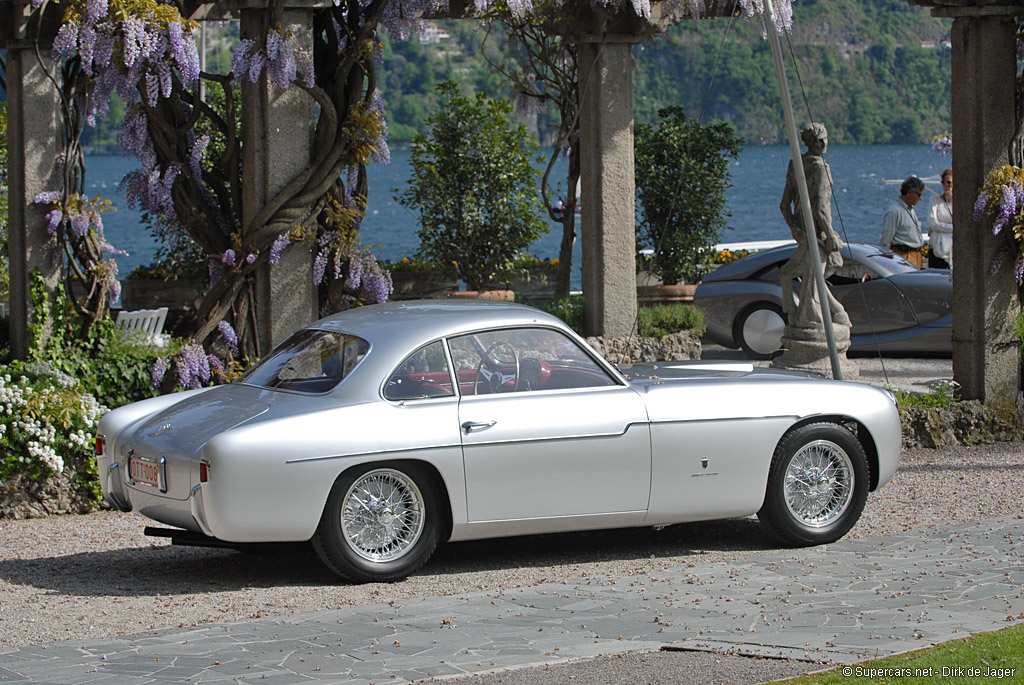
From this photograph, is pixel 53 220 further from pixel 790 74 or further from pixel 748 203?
pixel 790 74

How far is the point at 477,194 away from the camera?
55.4 feet

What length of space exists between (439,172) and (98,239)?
6.99 m

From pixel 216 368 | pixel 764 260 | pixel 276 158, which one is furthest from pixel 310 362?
pixel 764 260

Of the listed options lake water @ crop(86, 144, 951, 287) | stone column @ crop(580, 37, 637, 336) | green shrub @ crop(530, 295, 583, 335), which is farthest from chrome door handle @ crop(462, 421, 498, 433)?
lake water @ crop(86, 144, 951, 287)

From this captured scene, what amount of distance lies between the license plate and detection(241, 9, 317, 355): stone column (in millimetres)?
3604

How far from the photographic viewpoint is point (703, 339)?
1625 centimetres

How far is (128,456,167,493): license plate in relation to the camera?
6.53 m

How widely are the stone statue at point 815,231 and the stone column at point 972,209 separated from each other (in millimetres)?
1080

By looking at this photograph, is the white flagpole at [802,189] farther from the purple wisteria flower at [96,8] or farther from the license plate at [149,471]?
the license plate at [149,471]

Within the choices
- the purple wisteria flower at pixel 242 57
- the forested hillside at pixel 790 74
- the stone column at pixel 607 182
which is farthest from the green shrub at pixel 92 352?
the forested hillside at pixel 790 74

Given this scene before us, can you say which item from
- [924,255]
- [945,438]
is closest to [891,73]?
[924,255]

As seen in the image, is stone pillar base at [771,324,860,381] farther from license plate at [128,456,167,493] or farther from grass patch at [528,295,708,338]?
license plate at [128,456,167,493]

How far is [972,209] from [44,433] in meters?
7.57

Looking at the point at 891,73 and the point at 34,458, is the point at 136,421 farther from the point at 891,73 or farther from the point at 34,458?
the point at 891,73
